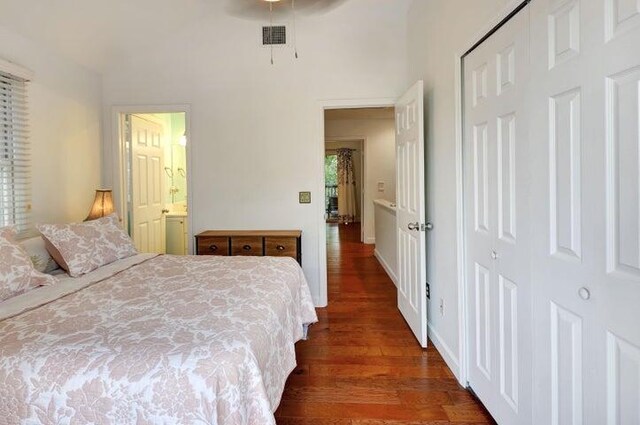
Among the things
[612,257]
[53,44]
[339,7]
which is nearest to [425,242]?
[612,257]

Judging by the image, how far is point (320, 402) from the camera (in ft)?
6.76

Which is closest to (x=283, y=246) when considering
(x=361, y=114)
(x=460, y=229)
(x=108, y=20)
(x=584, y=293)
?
(x=460, y=229)

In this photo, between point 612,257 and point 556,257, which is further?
point 556,257

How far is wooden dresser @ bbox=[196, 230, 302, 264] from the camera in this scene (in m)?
3.41

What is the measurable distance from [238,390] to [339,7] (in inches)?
131

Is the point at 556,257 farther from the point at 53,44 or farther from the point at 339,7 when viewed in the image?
the point at 53,44

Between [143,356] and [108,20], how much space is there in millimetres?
3029

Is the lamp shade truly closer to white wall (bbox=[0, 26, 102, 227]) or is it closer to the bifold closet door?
white wall (bbox=[0, 26, 102, 227])

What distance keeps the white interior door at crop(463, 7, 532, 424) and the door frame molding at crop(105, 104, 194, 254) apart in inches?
105

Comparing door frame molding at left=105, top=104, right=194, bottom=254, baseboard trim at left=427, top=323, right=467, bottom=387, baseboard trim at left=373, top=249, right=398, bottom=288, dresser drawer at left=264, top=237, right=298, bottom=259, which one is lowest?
baseboard trim at left=427, top=323, right=467, bottom=387

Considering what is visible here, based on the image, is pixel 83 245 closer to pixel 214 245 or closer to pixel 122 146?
pixel 214 245

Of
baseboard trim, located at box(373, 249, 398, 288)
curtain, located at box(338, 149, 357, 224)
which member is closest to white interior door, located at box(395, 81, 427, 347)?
baseboard trim, located at box(373, 249, 398, 288)

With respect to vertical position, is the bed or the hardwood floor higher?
the bed

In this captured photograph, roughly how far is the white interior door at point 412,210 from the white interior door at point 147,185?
9.12 feet
